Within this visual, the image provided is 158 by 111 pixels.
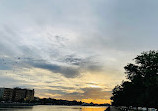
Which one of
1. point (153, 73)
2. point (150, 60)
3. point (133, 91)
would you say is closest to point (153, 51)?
point (150, 60)

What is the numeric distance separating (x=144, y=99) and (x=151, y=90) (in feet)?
12.4

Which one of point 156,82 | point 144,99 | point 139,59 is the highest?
point 139,59

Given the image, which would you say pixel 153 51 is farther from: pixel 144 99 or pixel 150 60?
pixel 144 99

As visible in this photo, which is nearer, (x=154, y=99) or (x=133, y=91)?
(x=154, y=99)

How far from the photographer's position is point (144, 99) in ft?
144

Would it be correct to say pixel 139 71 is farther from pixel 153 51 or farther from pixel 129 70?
pixel 153 51

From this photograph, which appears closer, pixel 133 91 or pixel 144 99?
pixel 144 99

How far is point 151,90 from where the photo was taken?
137 ft

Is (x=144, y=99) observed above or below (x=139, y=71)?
below

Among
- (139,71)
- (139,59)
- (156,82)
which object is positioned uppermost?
(139,59)

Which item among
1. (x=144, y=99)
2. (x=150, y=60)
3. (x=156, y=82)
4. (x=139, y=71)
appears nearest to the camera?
(x=156, y=82)

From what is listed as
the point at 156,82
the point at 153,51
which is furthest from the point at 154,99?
the point at 153,51

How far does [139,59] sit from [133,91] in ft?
35.9

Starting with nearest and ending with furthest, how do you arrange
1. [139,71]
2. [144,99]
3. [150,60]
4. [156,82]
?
[156,82]
[144,99]
[150,60]
[139,71]
